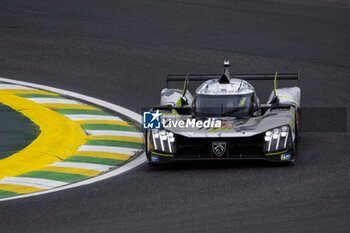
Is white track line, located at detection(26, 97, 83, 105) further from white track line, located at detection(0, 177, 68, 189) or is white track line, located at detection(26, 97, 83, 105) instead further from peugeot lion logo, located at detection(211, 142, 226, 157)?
peugeot lion logo, located at detection(211, 142, 226, 157)

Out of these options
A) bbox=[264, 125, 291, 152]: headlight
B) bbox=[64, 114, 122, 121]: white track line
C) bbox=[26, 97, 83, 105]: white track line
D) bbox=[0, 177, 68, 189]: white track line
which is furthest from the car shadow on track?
Answer: bbox=[26, 97, 83, 105]: white track line

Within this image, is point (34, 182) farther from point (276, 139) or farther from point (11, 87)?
point (11, 87)

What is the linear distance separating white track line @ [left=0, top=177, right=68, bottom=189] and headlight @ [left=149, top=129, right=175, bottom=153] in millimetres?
1574

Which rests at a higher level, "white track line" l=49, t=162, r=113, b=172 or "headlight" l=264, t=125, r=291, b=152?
"headlight" l=264, t=125, r=291, b=152

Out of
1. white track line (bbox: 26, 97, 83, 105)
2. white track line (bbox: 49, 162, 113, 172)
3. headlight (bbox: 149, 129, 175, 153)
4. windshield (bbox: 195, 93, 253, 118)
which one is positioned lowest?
white track line (bbox: 49, 162, 113, 172)

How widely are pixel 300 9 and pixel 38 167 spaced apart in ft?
44.6

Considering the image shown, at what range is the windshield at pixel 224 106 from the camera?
14000 mm

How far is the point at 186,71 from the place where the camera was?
19672 millimetres

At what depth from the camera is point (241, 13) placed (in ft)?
81.0

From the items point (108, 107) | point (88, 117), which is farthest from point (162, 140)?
point (108, 107)

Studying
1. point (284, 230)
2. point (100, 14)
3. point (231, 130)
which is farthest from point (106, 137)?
point (100, 14)

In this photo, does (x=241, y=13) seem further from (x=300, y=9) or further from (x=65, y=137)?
(x=65, y=137)

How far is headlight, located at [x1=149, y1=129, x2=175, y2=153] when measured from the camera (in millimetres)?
13344

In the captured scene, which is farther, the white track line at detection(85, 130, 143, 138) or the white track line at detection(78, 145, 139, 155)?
the white track line at detection(85, 130, 143, 138)
